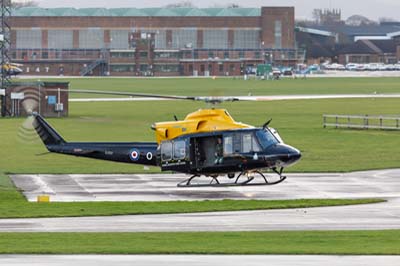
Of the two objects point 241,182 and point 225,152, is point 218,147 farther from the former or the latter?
point 241,182

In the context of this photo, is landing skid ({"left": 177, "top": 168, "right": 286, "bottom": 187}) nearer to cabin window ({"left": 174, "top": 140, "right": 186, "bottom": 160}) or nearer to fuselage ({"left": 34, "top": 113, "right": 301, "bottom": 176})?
fuselage ({"left": 34, "top": 113, "right": 301, "bottom": 176})

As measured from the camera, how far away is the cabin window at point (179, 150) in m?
38.0

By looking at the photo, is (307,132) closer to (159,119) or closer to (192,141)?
(159,119)

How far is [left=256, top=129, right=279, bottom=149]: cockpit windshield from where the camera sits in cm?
3750

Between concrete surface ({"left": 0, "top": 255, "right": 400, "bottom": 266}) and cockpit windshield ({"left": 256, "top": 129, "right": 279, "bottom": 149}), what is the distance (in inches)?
492

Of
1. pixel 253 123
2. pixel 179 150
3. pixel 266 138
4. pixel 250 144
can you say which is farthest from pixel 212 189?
pixel 253 123

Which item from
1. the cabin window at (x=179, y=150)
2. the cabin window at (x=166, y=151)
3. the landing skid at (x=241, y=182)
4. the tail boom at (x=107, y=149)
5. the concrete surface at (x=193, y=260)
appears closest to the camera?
the concrete surface at (x=193, y=260)

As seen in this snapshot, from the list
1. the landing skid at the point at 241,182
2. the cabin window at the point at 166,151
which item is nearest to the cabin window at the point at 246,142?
the landing skid at the point at 241,182

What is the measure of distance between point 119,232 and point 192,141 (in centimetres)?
926

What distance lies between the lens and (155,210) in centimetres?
3331

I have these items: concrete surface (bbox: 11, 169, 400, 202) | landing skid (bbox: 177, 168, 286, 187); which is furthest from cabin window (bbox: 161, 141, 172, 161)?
landing skid (bbox: 177, 168, 286, 187)

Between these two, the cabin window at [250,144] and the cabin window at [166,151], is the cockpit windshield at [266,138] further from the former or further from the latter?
the cabin window at [166,151]

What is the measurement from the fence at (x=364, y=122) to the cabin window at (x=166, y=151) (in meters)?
30.4

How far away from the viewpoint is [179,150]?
125ft
